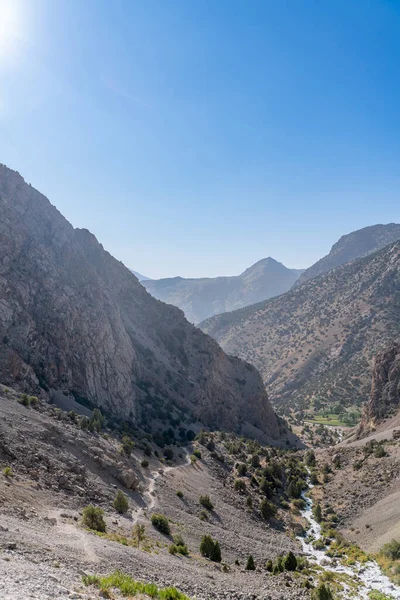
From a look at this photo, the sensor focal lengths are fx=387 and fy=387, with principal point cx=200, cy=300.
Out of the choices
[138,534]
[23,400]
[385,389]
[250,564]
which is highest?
[23,400]

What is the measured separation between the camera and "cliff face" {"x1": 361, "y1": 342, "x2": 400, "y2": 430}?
6178 centimetres

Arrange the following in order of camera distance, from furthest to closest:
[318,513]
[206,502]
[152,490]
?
[318,513] → [206,502] → [152,490]

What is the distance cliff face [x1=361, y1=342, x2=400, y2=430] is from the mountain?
38.9 m

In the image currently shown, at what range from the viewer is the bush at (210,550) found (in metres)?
23.6

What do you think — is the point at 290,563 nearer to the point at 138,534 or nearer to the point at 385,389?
the point at 138,534

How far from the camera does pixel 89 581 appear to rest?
1159 cm

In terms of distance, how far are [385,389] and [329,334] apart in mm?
77929

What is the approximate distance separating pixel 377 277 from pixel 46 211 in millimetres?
119422

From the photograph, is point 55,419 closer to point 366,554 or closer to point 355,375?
point 366,554

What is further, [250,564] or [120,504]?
[120,504]

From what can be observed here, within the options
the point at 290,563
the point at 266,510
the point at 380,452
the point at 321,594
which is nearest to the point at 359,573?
the point at 290,563

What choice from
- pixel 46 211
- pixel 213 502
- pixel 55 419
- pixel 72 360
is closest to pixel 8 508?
pixel 55 419

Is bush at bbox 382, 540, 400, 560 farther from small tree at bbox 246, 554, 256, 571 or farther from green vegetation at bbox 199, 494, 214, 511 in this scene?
green vegetation at bbox 199, 494, 214, 511

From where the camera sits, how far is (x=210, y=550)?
23.9 meters
